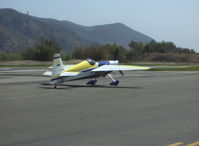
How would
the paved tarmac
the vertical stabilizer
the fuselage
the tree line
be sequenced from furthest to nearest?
the tree line, the fuselage, the vertical stabilizer, the paved tarmac

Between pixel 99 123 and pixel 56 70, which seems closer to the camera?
pixel 99 123

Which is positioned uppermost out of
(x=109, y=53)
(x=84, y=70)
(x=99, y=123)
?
(x=109, y=53)

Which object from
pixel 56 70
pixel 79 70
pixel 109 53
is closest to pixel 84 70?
pixel 79 70

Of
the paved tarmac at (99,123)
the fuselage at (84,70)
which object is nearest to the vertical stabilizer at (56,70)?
the fuselage at (84,70)

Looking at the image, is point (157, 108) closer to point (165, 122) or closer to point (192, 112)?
point (192, 112)

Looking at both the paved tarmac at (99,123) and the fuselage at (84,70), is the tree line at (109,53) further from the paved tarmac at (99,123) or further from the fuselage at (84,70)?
the paved tarmac at (99,123)

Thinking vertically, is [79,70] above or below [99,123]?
above

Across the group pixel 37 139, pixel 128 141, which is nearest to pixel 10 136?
pixel 37 139

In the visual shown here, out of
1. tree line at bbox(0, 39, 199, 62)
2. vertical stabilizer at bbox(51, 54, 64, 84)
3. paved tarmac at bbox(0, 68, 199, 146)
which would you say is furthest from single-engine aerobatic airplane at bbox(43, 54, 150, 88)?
tree line at bbox(0, 39, 199, 62)

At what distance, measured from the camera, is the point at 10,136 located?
8.67 m

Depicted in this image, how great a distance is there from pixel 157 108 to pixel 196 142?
5.26 meters

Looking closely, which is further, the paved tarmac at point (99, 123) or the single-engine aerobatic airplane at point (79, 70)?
the single-engine aerobatic airplane at point (79, 70)

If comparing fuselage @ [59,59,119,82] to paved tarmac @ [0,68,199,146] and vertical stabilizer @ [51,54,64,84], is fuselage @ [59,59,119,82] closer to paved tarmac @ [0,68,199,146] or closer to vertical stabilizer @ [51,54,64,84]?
vertical stabilizer @ [51,54,64,84]

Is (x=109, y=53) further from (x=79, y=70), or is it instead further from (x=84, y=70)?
(x=79, y=70)
